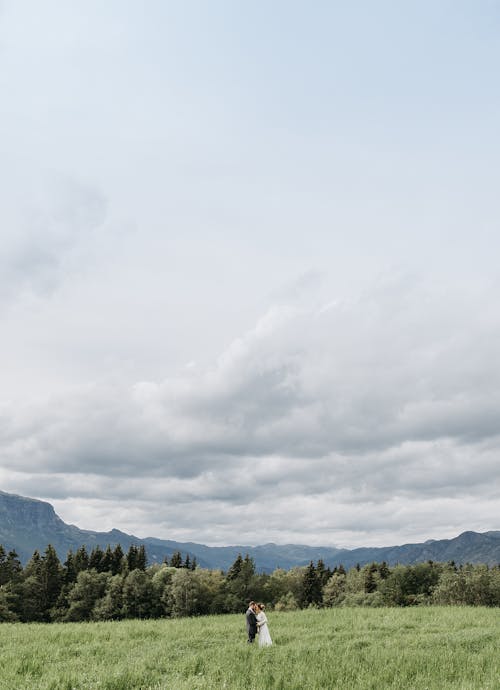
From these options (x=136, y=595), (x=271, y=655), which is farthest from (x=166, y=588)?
(x=271, y=655)

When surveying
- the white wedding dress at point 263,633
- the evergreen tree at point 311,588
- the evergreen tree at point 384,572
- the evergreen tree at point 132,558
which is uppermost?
the white wedding dress at point 263,633

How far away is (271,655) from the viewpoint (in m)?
16.1

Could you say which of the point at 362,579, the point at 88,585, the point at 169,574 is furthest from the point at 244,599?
the point at 88,585

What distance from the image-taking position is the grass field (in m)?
12.7

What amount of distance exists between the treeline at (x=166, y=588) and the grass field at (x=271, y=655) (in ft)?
202

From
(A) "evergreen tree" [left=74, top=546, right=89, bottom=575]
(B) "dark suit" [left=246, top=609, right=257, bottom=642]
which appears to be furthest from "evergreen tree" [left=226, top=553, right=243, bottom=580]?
(B) "dark suit" [left=246, top=609, right=257, bottom=642]

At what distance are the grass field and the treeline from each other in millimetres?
61682

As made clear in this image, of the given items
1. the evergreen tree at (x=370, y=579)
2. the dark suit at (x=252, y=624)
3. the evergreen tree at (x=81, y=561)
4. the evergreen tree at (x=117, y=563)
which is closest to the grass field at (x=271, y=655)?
the dark suit at (x=252, y=624)

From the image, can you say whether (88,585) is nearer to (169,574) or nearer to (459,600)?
(169,574)

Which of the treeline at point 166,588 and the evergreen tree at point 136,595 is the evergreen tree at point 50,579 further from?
the evergreen tree at point 136,595

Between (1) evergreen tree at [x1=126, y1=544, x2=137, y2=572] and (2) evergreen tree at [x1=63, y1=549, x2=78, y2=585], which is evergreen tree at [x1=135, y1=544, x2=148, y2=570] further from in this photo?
(2) evergreen tree at [x1=63, y1=549, x2=78, y2=585]

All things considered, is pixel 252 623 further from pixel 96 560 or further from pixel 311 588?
pixel 311 588

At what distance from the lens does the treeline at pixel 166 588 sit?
287 ft

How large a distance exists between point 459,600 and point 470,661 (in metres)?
79.9
